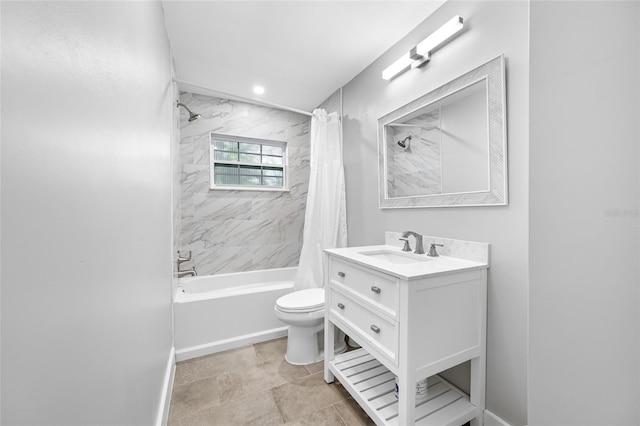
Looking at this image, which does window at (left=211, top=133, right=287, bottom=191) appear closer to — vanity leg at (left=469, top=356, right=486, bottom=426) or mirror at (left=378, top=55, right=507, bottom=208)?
mirror at (left=378, top=55, right=507, bottom=208)

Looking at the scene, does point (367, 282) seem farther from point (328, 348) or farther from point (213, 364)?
point (213, 364)

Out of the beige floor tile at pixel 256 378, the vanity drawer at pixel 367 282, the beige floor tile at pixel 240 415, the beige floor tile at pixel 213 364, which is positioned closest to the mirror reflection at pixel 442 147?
the vanity drawer at pixel 367 282

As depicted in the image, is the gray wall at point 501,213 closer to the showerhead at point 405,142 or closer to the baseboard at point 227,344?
the showerhead at point 405,142

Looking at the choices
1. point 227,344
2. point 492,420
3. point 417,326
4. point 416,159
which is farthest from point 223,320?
point 416,159

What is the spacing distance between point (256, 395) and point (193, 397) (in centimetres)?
39

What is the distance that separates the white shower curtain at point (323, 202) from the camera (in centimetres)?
→ 242

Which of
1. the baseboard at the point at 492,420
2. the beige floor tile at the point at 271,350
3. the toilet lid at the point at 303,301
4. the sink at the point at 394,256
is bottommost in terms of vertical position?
the beige floor tile at the point at 271,350

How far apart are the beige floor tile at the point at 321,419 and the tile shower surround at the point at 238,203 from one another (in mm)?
1872

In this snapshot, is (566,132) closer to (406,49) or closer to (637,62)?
(637,62)

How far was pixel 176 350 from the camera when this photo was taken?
1983mm

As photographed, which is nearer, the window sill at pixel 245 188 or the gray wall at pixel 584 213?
the gray wall at pixel 584 213

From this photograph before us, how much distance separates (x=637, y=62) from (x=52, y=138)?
0.75 m

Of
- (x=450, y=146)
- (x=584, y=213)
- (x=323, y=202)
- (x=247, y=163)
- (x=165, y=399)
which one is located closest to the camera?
(x=584, y=213)

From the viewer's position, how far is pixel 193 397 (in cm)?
157
